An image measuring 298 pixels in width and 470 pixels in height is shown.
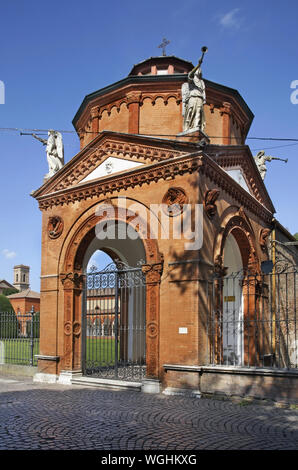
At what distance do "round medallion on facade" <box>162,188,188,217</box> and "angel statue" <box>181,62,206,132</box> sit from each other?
165cm

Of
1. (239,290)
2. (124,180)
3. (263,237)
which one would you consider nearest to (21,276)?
(263,237)

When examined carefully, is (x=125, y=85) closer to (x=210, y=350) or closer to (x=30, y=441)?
(x=210, y=350)

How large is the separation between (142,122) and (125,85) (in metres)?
1.35

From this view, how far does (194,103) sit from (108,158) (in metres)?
2.85

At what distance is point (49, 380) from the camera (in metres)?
12.2

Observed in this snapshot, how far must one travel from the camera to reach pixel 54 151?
45.6ft

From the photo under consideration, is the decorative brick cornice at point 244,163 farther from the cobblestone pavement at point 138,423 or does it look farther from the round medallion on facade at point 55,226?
the cobblestone pavement at point 138,423

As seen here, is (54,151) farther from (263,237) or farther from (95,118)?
(263,237)

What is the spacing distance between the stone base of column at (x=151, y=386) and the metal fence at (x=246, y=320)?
51.3 inches

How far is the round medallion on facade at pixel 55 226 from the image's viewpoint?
12.9 meters

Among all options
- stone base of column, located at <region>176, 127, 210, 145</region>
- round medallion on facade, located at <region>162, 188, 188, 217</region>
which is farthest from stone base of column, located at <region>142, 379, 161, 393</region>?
stone base of column, located at <region>176, 127, 210, 145</region>

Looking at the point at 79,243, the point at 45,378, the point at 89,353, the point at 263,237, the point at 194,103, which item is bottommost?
the point at 45,378

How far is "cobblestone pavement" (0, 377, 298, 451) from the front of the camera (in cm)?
607

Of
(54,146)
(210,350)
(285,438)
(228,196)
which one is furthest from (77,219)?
(285,438)
